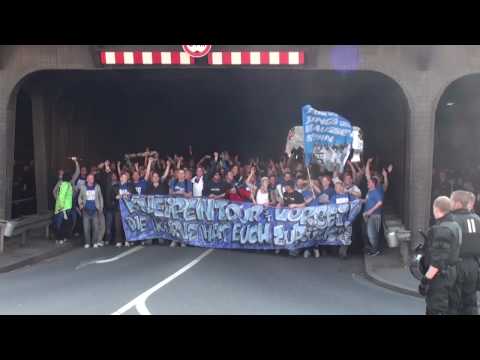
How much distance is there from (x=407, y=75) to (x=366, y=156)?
1136cm

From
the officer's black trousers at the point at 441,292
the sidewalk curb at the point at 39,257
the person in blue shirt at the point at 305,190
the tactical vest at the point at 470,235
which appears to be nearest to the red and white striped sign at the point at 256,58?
the person in blue shirt at the point at 305,190

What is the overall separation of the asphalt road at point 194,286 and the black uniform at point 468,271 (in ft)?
5.95

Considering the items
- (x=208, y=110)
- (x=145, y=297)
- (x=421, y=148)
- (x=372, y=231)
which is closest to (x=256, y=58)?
(x=421, y=148)

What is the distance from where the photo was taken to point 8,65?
507 inches

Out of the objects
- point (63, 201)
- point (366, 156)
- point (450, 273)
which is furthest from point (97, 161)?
point (450, 273)

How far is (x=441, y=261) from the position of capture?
18.7 ft

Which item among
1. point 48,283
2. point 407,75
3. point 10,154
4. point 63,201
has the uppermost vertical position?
point 407,75

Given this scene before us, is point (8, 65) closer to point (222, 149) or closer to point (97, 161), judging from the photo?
point (97, 161)

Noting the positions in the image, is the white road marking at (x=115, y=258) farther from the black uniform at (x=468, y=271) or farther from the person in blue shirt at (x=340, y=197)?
the black uniform at (x=468, y=271)

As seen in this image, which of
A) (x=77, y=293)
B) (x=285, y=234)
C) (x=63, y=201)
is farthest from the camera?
(x=63, y=201)

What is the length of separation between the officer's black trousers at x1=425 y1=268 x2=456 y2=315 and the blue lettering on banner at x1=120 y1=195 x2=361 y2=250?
6357mm

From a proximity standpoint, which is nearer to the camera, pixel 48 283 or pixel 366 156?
pixel 48 283

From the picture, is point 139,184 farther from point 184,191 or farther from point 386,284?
point 386,284

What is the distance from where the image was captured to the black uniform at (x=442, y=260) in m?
5.71
